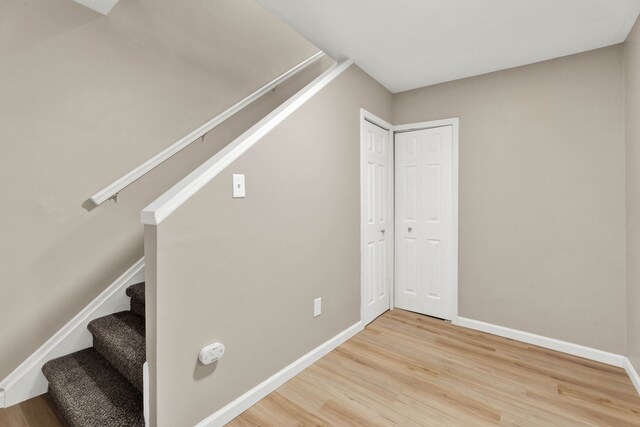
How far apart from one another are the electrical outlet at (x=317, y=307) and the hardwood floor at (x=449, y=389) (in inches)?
14.2

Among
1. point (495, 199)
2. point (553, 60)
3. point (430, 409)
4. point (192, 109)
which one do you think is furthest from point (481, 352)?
point (192, 109)

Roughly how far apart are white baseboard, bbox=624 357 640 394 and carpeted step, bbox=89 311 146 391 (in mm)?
2993

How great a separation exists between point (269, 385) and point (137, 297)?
1060mm

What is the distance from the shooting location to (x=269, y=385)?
192cm

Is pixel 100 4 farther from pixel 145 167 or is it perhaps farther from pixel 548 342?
pixel 548 342

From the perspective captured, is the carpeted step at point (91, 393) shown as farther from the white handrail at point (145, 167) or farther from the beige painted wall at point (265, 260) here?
the white handrail at point (145, 167)

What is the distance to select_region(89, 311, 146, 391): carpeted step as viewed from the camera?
5.22 ft

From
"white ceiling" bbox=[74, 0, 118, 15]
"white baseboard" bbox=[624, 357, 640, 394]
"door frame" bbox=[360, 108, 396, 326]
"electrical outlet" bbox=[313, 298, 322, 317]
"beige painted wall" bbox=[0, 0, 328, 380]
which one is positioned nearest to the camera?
"beige painted wall" bbox=[0, 0, 328, 380]

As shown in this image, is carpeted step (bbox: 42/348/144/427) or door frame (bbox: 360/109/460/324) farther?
door frame (bbox: 360/109/460/324)

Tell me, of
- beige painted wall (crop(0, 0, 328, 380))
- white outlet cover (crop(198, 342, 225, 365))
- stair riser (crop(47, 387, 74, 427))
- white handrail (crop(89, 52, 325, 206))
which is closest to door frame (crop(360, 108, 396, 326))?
white handrail (crop(89, 52, 325, 206))

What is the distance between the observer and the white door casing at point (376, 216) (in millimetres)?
2826

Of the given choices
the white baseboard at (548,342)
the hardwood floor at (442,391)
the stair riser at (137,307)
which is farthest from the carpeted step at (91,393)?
the white baseboard at (548,342)

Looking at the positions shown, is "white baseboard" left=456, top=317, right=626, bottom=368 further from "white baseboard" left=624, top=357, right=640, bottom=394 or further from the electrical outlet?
the electrical outlet

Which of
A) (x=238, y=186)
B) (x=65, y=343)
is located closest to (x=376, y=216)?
(x=238, y=186)
